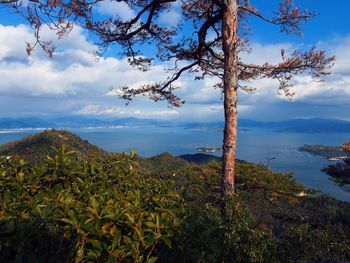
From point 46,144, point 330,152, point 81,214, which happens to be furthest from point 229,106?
point 330,152

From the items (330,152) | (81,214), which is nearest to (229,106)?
(81,214)

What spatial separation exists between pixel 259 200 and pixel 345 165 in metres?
2.52

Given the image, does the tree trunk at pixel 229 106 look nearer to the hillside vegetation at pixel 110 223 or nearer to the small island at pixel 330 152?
the small island at pixel 330 152

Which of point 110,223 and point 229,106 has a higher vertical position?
point 229,106

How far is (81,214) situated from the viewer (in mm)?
2314

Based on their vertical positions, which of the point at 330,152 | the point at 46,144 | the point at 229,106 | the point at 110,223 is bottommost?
the point at 330,152

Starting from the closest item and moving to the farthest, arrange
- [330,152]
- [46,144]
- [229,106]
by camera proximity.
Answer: [229,106], [46,144], [330,152]

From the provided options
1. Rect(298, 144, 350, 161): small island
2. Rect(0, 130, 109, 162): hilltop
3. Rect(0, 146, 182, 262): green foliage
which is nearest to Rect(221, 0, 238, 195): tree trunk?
Rect(298, 144, 350, 161): small island

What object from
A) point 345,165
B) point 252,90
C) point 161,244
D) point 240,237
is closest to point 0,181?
point 161,244

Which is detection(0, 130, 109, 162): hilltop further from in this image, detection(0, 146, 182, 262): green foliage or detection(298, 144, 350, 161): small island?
detection(0, 146, 182, 262): green foliage

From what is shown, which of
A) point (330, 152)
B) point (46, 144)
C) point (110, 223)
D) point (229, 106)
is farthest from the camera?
point (330, 152)

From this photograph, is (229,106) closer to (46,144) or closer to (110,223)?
(110,223)

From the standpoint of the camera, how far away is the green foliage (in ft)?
7.00

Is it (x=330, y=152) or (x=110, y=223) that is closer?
(x=110, y=223)
